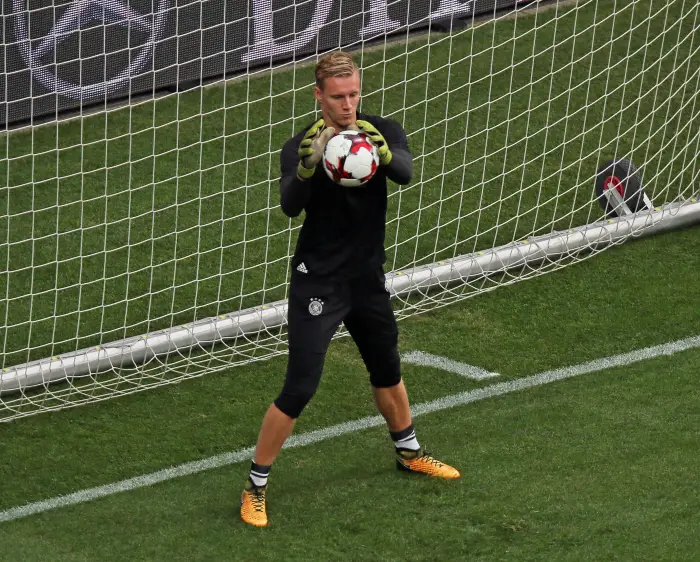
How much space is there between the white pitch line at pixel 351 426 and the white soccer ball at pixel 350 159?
1.79m

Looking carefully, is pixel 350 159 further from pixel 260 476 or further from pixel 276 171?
pixel 276 171

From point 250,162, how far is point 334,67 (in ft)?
14.1

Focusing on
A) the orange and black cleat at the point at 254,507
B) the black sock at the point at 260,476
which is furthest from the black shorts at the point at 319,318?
the orange and black cleat at the point at 254,507

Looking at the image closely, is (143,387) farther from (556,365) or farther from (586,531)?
(586,531)

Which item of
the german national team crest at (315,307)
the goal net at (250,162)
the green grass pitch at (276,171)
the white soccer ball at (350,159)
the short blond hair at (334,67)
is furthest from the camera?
the green grass pitch at (276,171)

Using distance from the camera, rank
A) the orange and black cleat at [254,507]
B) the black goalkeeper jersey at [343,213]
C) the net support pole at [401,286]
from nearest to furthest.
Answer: the black goalkeeper jersey at [343,213] → the orange and black cleat at [254,507] → the net support pole at [401,286]

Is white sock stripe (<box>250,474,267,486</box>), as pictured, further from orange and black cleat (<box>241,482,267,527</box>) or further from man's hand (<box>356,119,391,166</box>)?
man's hand (<box>356,119,391,166</box>)

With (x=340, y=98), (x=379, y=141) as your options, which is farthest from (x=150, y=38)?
(x=379, y=141)

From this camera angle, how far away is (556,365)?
7195mm

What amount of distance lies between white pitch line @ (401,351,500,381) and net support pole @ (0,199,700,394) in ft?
1.81

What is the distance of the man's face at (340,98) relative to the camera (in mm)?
5242

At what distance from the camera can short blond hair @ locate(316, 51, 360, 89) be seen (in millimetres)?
5230

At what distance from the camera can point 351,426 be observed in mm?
6711

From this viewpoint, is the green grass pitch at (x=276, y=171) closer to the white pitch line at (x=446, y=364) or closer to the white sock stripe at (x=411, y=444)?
the white pitch line at (x=446, y=364)
